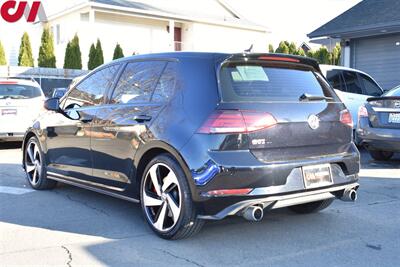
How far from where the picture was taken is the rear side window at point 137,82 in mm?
5145

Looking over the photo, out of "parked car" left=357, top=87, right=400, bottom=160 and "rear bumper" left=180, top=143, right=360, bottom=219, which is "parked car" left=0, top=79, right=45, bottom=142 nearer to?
"parked car" left=357, top=87, right=400, bottom=160

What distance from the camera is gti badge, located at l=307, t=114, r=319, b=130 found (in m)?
4.72

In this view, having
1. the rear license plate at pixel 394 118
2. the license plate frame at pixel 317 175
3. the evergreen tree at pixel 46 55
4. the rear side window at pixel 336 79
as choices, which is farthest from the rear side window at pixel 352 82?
the evergreen tree at pixel 46 55

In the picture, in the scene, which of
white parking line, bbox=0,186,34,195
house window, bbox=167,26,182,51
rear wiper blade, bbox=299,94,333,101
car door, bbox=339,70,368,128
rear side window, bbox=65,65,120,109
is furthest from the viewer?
house window, bbox=167,26,182,51

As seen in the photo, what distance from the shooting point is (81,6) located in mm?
26266

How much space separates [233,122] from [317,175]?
0.94m

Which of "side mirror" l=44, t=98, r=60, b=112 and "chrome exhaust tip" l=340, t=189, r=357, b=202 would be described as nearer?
"chrome exhaust tip" l=340, t=189, r=357, b=202

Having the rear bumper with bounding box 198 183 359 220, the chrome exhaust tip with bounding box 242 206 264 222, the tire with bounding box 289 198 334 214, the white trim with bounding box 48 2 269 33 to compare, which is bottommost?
the tire with bounding box 289 198 334 214

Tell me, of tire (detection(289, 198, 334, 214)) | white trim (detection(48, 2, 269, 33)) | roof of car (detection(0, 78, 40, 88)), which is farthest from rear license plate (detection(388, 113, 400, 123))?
white trim (detection(48, 2, 269, 33))

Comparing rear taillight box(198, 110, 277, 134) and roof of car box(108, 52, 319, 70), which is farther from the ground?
roof of car box(108, 52, 319, 70)

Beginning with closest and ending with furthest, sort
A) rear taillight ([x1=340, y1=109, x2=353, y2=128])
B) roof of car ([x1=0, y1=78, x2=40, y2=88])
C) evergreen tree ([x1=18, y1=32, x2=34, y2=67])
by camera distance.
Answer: rear taillight ([x1=340, y1=109, x2=353, y2=128]) < roof of car ([x1=0, y1=78, x2=40, y2=88]) < evergreen tree ([x1=18, y1=32, x2=34, y2=67])

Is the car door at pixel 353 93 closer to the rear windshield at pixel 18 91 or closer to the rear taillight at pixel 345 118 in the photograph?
the rear taillight at pixel 345 118

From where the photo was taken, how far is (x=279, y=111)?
454cm

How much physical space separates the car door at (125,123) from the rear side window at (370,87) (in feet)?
25.2
